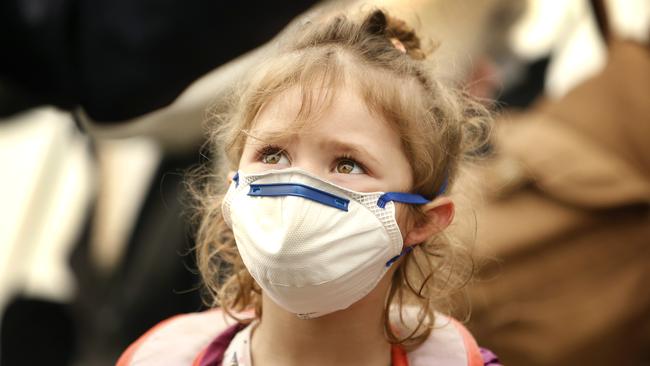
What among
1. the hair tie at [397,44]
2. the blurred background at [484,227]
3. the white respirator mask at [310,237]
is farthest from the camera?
the blurred background at [484,227]

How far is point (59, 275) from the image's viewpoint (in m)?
3.71

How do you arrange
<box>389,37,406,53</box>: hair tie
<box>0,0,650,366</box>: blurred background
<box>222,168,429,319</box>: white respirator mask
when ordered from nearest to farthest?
<box>222,168,429,319</box>: white respirator mask → <box>389,37,406,53</box>: hair tie → <box>0,0,650,366</box>: blurred background

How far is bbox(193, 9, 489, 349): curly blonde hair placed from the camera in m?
1.61

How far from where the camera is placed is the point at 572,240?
3365 mm

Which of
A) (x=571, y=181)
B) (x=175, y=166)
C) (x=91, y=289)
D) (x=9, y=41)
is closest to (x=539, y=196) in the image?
(x=571, y=181)

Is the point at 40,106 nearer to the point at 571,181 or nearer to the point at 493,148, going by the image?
the point at 493,148

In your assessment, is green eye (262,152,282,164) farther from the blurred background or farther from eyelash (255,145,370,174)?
the blurred background

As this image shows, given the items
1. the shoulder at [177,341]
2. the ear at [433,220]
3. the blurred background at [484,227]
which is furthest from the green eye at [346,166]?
the blurred background at [484,227]

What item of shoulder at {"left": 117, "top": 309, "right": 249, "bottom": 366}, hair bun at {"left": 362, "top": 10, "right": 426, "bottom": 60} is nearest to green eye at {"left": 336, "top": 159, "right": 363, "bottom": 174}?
hair bun at {"left": 362, "top": 10, "right": 426, "bottom": 60}

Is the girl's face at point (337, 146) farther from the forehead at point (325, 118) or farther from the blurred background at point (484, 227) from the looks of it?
the blurred background at point (484, 227)

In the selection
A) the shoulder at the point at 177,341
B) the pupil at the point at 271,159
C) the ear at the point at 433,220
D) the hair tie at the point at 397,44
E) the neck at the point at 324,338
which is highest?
the hair tie at the point at 397,44

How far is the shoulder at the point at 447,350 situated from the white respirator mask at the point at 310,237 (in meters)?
0.22

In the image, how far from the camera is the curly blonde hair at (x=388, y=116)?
161 cm

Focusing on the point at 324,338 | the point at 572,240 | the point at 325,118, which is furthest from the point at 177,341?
the point at 572,240
